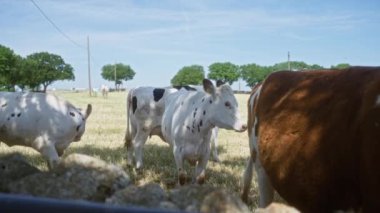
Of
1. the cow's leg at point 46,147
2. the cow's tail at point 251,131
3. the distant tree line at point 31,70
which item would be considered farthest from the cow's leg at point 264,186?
the distant tree line at point 31,70

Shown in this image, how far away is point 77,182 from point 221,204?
3.97 ft

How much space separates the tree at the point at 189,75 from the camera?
103 metres

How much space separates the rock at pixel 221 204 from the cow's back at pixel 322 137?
3.46 ft

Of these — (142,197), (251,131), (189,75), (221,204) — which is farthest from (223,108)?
(189,75)

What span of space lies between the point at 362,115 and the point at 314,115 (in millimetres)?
494

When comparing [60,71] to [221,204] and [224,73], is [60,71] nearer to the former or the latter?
[224,73]

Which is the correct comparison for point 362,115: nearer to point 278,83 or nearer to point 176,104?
point 278,83

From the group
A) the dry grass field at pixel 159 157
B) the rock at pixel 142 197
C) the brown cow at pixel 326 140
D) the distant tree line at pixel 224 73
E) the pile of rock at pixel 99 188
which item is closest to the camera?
the pile of rock at pixel 99 188

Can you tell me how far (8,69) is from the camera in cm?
5819

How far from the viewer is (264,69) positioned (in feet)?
336

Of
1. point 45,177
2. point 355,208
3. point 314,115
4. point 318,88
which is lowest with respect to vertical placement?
point 355,208

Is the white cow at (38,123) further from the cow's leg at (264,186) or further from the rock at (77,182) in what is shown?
the rock at (77,182)

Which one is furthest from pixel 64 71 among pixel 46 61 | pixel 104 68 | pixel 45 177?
pixel 45 177

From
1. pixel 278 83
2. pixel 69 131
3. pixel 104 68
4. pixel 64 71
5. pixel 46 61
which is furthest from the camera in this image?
pixel 104 68
